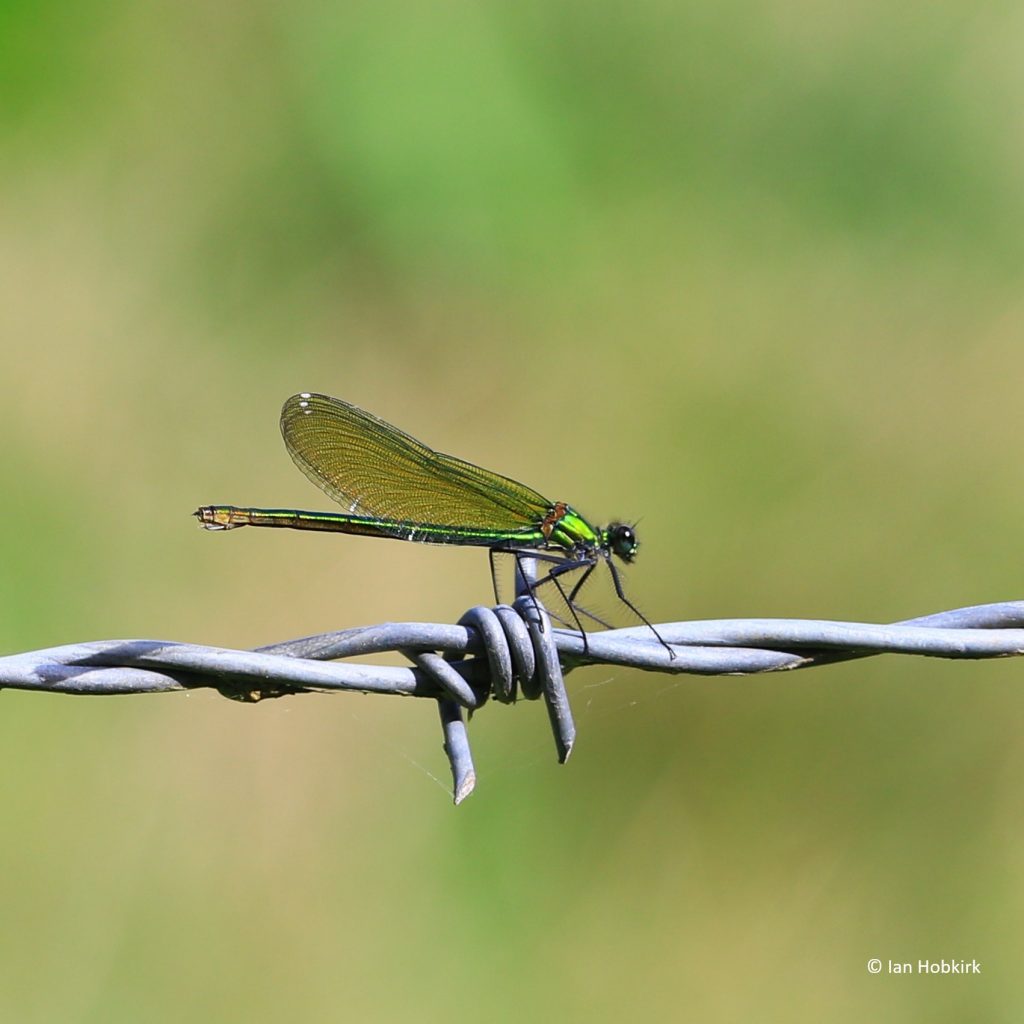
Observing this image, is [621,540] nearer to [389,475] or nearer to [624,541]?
[624,541]

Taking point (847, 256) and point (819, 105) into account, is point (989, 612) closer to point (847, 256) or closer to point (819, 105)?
point (847, 256)

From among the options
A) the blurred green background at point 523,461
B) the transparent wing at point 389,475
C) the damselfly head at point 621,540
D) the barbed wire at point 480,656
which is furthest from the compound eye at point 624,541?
the barbed wire at point 480,656

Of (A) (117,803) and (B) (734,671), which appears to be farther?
(A) (117,803)

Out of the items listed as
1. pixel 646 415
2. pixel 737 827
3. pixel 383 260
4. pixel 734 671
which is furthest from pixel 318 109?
pixel 734 671

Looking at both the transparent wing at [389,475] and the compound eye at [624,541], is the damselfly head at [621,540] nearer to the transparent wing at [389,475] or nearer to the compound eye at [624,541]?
the compound eye at [624,541]

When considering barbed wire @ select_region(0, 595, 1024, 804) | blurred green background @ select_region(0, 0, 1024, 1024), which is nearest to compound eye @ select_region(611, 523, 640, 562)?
blurred green background @ select_region(0, 0, 1024, 1024)

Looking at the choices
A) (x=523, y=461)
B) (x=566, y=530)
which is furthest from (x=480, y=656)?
(x=523, y=461)
